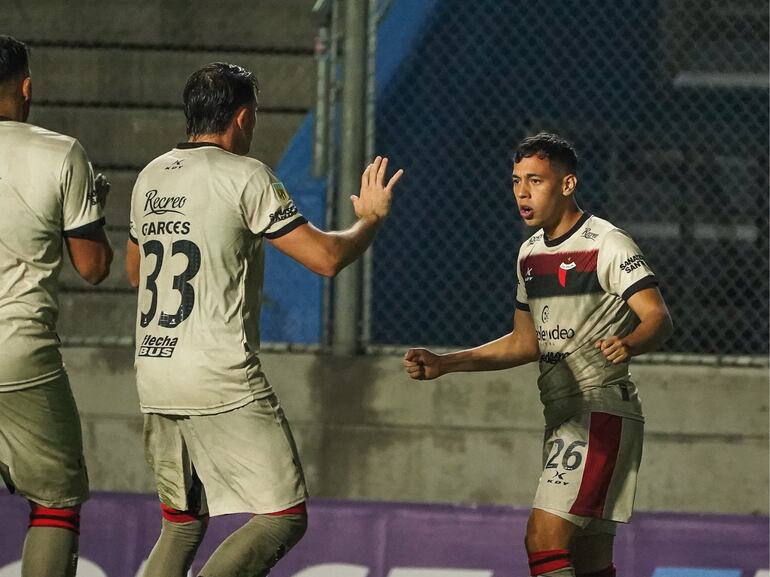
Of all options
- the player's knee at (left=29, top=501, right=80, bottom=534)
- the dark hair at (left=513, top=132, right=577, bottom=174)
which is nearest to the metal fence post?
the dark hair at (left=513, top=132, right=577, bottom=174)

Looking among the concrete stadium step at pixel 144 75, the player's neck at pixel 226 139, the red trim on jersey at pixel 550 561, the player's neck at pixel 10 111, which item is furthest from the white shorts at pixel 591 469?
the concrete stadium step at pixel 144 75

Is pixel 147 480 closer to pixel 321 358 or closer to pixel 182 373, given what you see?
pixel 321 358

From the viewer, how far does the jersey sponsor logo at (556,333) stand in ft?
15.8

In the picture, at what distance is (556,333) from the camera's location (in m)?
4.83

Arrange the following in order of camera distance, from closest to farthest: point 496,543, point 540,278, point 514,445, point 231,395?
1. point 231,395
2. point 540,278
3. point 496,543
4. point 514,445

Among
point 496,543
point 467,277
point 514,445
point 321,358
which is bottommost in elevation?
point 496,543

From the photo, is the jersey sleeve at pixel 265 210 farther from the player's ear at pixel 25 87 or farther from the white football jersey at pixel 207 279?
the player's ear at pixel 25 87

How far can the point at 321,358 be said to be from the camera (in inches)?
282

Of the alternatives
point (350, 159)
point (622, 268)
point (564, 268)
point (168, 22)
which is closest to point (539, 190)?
point (564, 268)

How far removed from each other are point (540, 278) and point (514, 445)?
7.74ft

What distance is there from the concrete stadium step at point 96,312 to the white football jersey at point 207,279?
3.96m

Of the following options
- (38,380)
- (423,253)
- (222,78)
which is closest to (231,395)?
(38,380)

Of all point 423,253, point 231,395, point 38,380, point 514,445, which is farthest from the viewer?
point 423,253

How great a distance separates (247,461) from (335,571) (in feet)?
6.66
